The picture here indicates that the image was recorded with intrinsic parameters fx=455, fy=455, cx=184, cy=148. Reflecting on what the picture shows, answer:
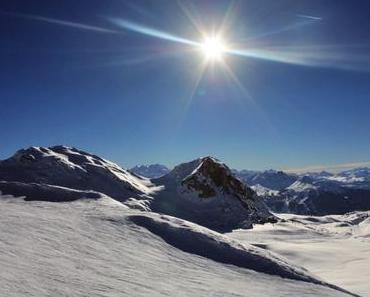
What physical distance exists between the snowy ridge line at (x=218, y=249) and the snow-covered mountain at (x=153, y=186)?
254ft

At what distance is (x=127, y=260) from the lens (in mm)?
19469

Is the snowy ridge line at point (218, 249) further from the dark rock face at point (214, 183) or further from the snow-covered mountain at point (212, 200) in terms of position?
the dark rock face at point (214, 183)

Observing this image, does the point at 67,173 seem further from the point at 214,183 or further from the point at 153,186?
the point at 214,183

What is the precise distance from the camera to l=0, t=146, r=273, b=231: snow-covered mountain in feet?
366

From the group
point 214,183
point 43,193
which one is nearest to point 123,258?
point 43,193

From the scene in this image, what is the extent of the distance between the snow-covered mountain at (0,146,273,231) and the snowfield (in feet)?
255

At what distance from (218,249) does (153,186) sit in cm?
11667

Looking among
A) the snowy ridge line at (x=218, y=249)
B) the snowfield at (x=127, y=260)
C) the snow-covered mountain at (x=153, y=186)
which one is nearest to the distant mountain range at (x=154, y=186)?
the snow-covered mountain at (x=153, y=186)

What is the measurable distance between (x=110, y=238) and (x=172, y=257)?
129 inches

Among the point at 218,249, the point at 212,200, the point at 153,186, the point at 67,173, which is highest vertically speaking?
the point at 153,186

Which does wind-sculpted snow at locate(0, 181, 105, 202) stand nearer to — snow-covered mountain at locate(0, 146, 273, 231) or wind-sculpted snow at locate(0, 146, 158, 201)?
snow-covered mountain at locate(0, 146, 273, 231)

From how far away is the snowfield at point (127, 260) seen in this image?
50.3ft

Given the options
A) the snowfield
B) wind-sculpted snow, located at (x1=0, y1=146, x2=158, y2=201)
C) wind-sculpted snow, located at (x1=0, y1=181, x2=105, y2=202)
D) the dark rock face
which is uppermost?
the dark rock face

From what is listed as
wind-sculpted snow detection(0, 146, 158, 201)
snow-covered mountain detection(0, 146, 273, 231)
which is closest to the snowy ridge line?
snow-covered mountain detection(0, 146, 273, 231)
